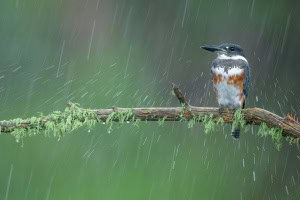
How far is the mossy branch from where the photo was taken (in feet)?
16.1

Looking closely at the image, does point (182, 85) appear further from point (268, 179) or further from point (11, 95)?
point (11, 95)

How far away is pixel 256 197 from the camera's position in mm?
10531

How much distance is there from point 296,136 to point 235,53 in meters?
1.52

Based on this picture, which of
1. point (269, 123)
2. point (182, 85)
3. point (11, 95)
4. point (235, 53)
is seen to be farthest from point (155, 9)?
point (269, 123)

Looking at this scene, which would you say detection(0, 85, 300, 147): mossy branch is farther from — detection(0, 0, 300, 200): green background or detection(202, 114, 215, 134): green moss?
detection(0, 0, 300, 200): green background

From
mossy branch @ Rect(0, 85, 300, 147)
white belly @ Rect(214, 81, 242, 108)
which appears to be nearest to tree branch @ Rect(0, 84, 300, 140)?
mossy branch @ Rect(0, 85, 300, 147)

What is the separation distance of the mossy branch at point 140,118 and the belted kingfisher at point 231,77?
0.99 meters

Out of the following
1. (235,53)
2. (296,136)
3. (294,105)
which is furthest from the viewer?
(294,105)

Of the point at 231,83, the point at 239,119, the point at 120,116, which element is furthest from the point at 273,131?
the point at 231,83

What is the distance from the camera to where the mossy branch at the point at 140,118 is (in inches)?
193

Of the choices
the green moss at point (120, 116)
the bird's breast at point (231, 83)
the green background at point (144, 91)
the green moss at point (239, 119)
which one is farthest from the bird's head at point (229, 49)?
the green background at point (144, 91)

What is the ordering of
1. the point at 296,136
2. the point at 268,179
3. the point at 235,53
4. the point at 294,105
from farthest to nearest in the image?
1. the point at 268,179
2. the point at 294,105
3. the point at 235,53
4. the point at 296,136

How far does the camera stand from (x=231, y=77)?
614cm

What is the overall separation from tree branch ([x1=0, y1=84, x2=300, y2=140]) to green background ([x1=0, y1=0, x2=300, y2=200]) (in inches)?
184
